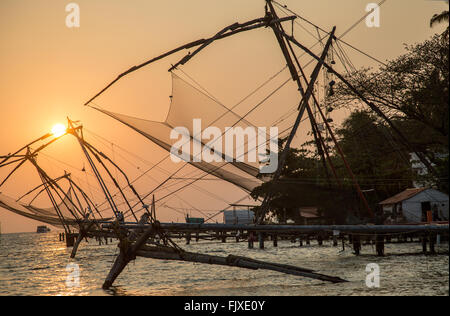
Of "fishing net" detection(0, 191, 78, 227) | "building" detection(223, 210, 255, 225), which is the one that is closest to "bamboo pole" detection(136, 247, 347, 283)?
"building" detection(223, 210, 255, 225)

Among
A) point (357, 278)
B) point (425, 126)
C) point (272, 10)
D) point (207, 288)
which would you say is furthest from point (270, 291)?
point (425, 126)

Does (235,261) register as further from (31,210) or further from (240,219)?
(240,219)

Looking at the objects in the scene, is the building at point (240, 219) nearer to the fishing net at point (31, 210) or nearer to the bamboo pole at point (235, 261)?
the bamboo pole at point (235, 261)

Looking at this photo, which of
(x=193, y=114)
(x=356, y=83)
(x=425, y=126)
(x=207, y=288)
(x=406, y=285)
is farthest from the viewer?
(x=356, y=83)

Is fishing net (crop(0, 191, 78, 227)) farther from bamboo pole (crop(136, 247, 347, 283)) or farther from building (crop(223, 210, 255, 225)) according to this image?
bamboo pole (crop(136, 247, 347, 283))

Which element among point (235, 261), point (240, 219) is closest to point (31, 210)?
point (235, 261)

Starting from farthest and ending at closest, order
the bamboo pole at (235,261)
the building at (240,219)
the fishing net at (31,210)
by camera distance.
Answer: the building at (240,219)
the fishing net at (31,210)
the bamboo pole at (235,261)

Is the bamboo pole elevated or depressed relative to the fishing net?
depressed

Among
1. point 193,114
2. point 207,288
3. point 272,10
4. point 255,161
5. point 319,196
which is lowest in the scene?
point 207,288

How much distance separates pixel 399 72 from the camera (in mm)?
27188

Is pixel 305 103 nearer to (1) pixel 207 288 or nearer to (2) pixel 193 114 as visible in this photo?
(2) pixel 193 114

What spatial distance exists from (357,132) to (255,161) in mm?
12655

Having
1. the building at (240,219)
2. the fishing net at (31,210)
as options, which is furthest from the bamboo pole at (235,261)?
the fishing net at (31,210)

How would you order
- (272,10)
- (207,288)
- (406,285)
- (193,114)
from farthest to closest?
1. (193,114)
2. (272,10)
3. (207,288)
4. (406,285)
